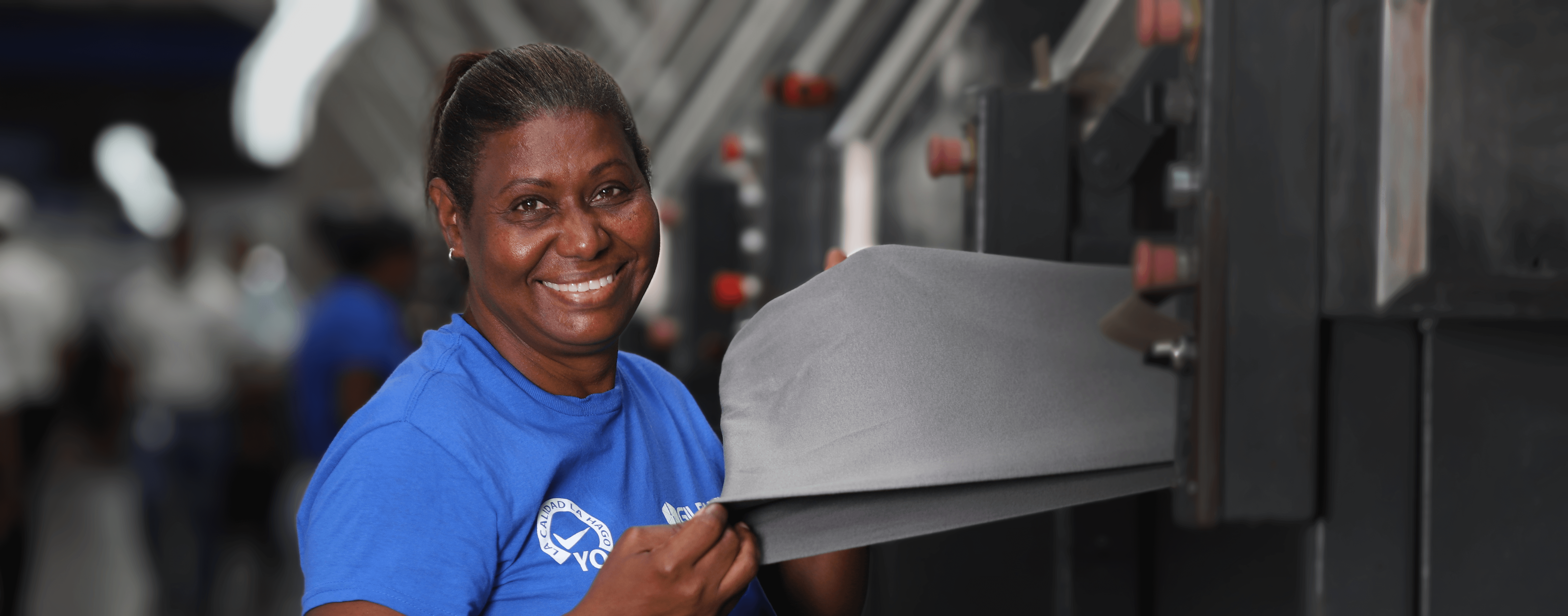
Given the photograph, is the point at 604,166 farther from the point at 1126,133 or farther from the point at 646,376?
the point at 1126,133

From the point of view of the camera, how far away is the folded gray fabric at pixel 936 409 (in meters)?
0.89

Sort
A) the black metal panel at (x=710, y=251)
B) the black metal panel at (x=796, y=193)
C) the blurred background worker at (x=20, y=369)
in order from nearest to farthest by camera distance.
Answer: the black metal panel at (x=796, y=193) < the black metal panel at (x=710, y=251) < the blurred background worker at (x=20, y=369)

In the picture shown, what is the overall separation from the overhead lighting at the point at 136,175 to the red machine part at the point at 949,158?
9.05 metres

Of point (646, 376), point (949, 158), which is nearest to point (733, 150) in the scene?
point (949, 158)

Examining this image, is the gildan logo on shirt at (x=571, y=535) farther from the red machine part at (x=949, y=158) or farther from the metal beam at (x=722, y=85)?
the metal beam at (x=722, y=85)

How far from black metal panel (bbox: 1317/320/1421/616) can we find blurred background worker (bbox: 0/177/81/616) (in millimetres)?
3870

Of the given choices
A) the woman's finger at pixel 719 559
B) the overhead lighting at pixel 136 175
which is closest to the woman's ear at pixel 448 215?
the woman's finger at pixel 719 559

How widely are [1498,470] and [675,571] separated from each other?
1.70 ft

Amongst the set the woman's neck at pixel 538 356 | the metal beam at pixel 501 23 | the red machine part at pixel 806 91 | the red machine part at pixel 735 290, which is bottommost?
the red machine part at pixel 735 290

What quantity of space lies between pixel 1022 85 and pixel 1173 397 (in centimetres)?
50

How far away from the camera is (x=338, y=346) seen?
3326 mm

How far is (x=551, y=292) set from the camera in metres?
1.00

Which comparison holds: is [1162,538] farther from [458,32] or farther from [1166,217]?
[458,32]

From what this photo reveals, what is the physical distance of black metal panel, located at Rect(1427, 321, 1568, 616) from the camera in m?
0.65
